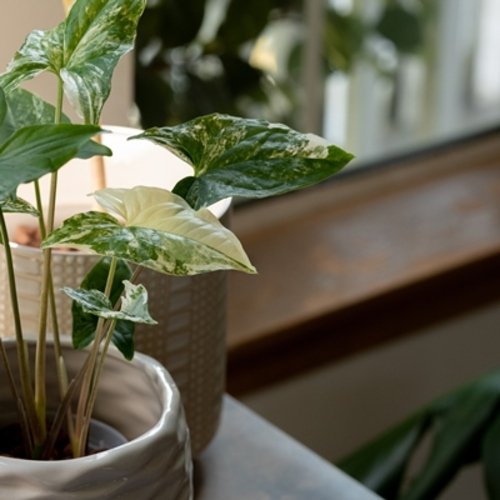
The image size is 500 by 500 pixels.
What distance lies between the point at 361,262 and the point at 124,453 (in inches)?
34.5

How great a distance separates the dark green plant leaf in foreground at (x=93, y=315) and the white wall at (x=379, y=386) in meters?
0.68

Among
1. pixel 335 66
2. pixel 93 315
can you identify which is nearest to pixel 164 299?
pixel 93 315

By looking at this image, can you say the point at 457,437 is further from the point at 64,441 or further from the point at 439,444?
the point at 64,441

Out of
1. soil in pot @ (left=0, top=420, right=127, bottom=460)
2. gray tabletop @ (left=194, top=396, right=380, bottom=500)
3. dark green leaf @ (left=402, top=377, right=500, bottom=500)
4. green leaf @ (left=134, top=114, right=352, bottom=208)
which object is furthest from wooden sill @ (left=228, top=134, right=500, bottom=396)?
green leaf @ (left=134, top=114, right=352, bottom=208)

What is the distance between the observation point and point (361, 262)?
1401mm

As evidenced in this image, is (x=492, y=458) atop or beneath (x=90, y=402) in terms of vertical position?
beneath

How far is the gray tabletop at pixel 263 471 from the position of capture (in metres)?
0.75

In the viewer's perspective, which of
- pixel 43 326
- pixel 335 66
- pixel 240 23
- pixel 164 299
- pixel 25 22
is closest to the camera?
pixel 43 326

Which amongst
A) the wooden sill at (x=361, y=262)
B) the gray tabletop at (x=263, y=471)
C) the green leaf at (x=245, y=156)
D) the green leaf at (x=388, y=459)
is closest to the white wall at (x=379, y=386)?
the wooden sill at (x=361, y=262)

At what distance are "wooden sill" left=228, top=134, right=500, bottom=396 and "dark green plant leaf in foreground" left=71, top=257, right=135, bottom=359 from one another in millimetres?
620

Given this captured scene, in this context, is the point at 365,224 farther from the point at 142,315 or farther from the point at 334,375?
the point at 142,315

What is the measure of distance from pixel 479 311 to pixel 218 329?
0.77 meters

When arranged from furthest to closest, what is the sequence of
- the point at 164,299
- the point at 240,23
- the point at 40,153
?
the point at 240,23 < the point at 164,299 < the point at 40,153

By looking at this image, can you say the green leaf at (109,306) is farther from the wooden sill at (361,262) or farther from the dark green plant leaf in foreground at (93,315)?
the wooden sill at (361,262)
